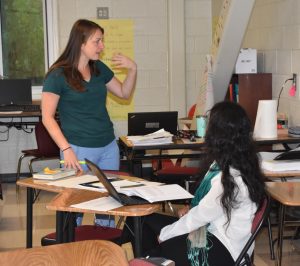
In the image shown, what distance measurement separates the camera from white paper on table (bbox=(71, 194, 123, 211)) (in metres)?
2.63

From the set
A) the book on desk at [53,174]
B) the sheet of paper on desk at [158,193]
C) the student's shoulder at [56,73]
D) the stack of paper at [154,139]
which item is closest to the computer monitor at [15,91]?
the stack of paper at [154,139]

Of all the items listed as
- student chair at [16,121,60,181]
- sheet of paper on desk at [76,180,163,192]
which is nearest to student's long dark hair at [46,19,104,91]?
sheet of paper on desk at [76,180,163,192]

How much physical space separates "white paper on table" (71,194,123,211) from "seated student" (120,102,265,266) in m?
0.28

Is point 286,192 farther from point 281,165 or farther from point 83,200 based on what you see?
point 83,200

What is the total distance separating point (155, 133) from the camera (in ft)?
14.4

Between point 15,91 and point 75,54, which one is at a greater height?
point 75,54

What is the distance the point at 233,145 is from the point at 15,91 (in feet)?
14.6

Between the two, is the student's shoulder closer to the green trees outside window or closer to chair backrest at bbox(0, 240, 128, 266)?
chair backrest at bbox(0, 240, 128, 266)

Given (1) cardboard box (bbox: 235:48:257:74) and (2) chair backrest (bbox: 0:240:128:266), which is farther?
(1) cardboard box (bbox: 235:48:257:74)

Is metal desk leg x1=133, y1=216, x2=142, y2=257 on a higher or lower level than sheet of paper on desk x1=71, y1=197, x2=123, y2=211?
lower

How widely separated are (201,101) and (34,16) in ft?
9.11

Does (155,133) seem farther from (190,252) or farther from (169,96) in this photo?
(169,96)

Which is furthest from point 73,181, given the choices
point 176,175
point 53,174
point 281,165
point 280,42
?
point 280,42

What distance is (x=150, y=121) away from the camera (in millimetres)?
4586
